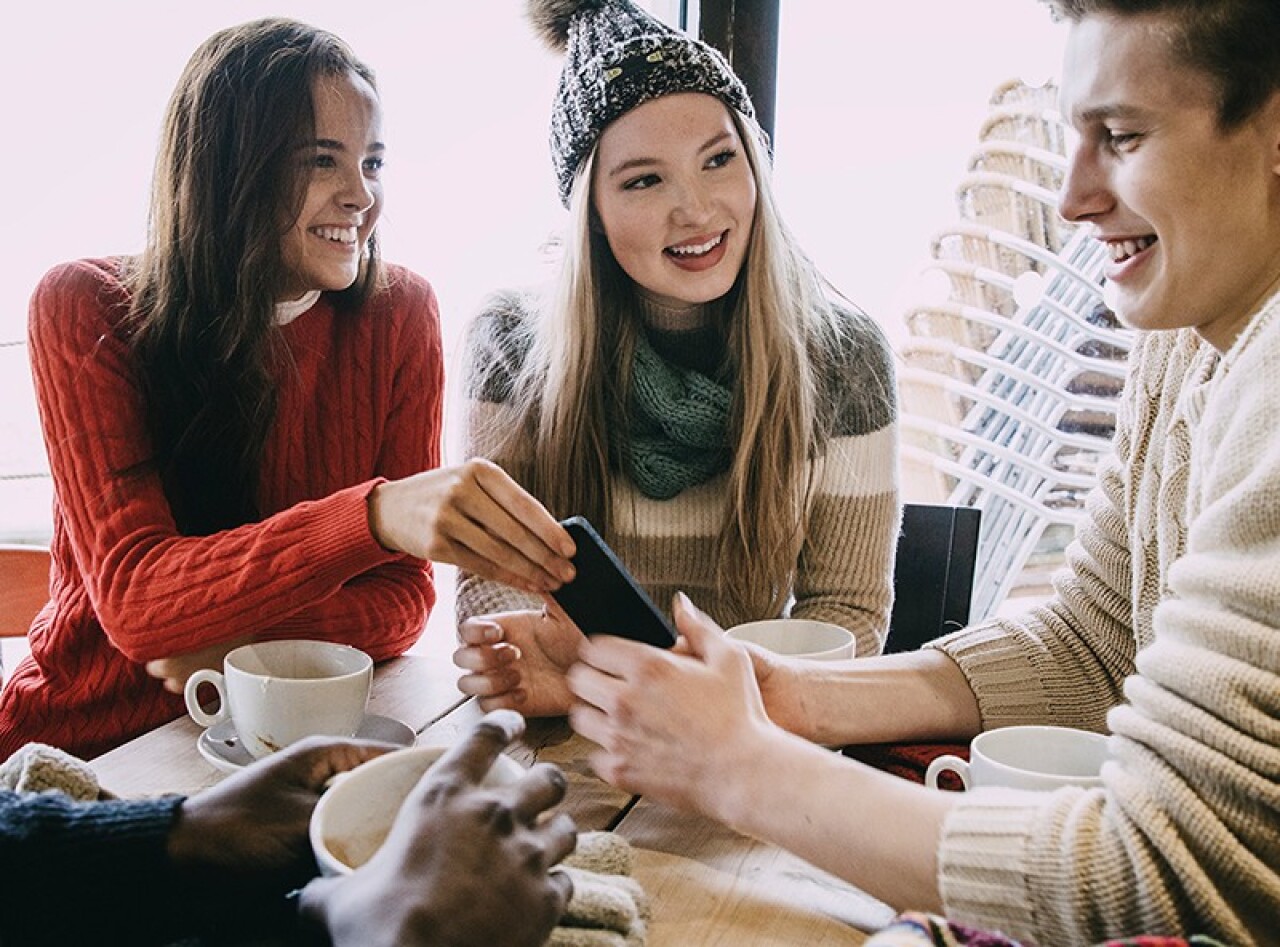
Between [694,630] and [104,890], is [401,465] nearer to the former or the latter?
[694,630]

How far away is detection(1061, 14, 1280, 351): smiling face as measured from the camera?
88 cm

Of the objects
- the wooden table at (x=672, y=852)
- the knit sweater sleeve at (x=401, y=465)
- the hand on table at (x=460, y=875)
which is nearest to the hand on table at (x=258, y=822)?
the hand on table at (x=460, y=875)

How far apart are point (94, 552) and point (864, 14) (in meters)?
1.76

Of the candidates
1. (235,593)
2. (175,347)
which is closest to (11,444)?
(175,347)

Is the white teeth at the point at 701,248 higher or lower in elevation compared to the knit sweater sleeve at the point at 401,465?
higher

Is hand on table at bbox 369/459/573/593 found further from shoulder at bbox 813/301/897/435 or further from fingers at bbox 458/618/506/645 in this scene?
shoulder at bbox 813/301/897/435

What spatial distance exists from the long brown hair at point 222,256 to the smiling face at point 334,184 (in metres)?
0.01

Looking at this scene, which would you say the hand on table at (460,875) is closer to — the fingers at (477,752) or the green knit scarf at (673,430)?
the fingers at (477,752)

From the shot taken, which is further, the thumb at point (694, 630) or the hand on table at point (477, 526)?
the hand on table at point (477, 526)

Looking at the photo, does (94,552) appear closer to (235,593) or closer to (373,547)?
(235,593)

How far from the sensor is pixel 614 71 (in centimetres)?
159

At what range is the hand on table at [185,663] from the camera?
1.32 metres

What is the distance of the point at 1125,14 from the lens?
2.94ft

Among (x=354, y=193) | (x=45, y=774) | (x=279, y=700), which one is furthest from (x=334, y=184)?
(x=45, y=774)
